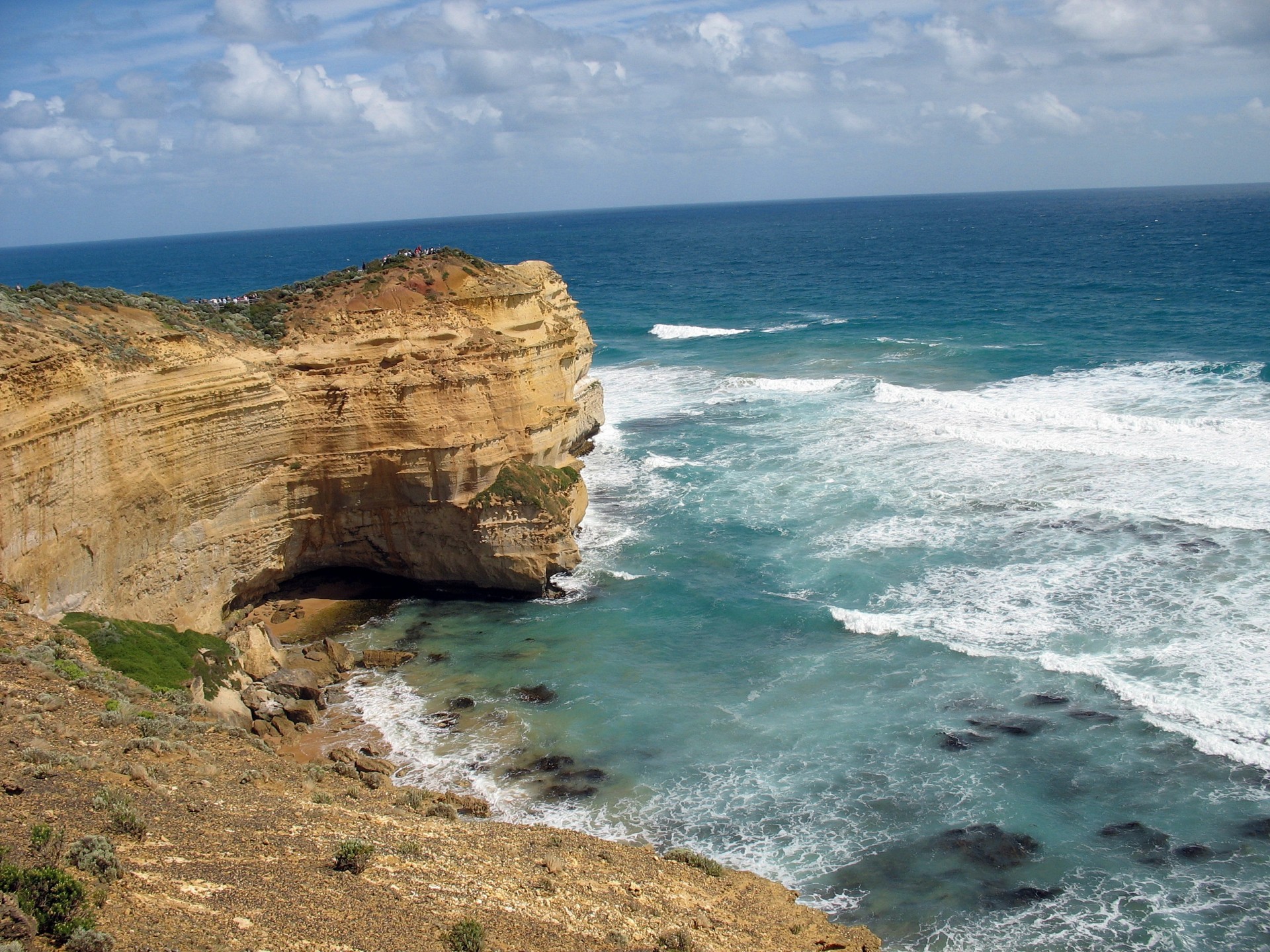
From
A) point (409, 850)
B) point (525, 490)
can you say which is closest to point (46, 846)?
point (409, 850)

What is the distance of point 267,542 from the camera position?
80.2 feet

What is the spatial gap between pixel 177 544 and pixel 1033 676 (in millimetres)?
18840

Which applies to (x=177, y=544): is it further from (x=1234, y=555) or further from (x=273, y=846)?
(x=1234, y=555)

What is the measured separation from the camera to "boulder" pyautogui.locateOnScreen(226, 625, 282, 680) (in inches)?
851

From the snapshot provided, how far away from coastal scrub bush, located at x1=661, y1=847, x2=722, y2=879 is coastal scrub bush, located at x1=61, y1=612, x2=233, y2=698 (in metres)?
9.77

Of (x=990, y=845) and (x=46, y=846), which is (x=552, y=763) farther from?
(x=46, y=846)

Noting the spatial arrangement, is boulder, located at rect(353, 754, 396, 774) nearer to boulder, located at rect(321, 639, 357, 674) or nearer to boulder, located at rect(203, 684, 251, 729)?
boulder, located at rect(203, 684, 251, 729)

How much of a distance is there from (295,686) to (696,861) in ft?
34.0

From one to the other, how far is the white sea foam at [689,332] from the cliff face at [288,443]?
110 feet

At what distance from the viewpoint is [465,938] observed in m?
10.8

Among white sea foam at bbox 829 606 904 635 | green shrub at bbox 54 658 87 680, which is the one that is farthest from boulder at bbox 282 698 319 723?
white sea foam at bbox 829 606 904 635

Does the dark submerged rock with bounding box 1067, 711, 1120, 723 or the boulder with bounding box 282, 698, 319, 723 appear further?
the boulder with bounding box 282, 698, 319, 723

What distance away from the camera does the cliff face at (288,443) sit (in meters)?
19.1

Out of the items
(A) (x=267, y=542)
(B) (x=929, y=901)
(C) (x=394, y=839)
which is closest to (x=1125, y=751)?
(B) (x=929, y=901)
